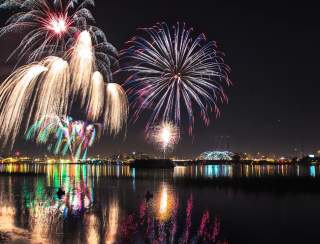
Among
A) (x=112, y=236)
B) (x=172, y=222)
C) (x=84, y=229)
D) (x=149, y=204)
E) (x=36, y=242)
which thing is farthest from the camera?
(x=149, y=204)

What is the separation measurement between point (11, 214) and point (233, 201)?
2077 centimetres

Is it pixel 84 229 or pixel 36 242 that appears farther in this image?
pixel 84 229

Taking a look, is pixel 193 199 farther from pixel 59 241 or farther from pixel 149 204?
pixel 59 241

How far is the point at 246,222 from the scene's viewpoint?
27.5 metres

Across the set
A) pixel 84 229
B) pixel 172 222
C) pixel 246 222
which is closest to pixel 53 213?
pixel 84 229

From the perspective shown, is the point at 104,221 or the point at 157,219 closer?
the point at 104,221

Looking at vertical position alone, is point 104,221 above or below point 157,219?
above

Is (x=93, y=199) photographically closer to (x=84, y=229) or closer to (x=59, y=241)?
(x=84, y=229)

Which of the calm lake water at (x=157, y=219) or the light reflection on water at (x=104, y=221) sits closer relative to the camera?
the light reflection on water at (x=104, y=221)

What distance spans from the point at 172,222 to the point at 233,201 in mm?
14749

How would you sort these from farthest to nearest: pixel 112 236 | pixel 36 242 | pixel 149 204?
pixel 149 204 < pixel 112 236 < pixel 36 242

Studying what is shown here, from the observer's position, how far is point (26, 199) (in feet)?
117

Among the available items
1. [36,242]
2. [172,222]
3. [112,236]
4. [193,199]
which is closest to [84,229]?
[112,236]

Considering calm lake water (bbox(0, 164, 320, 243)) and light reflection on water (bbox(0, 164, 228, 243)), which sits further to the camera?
calm lake water (bbox(0, 164, 320, 243))
